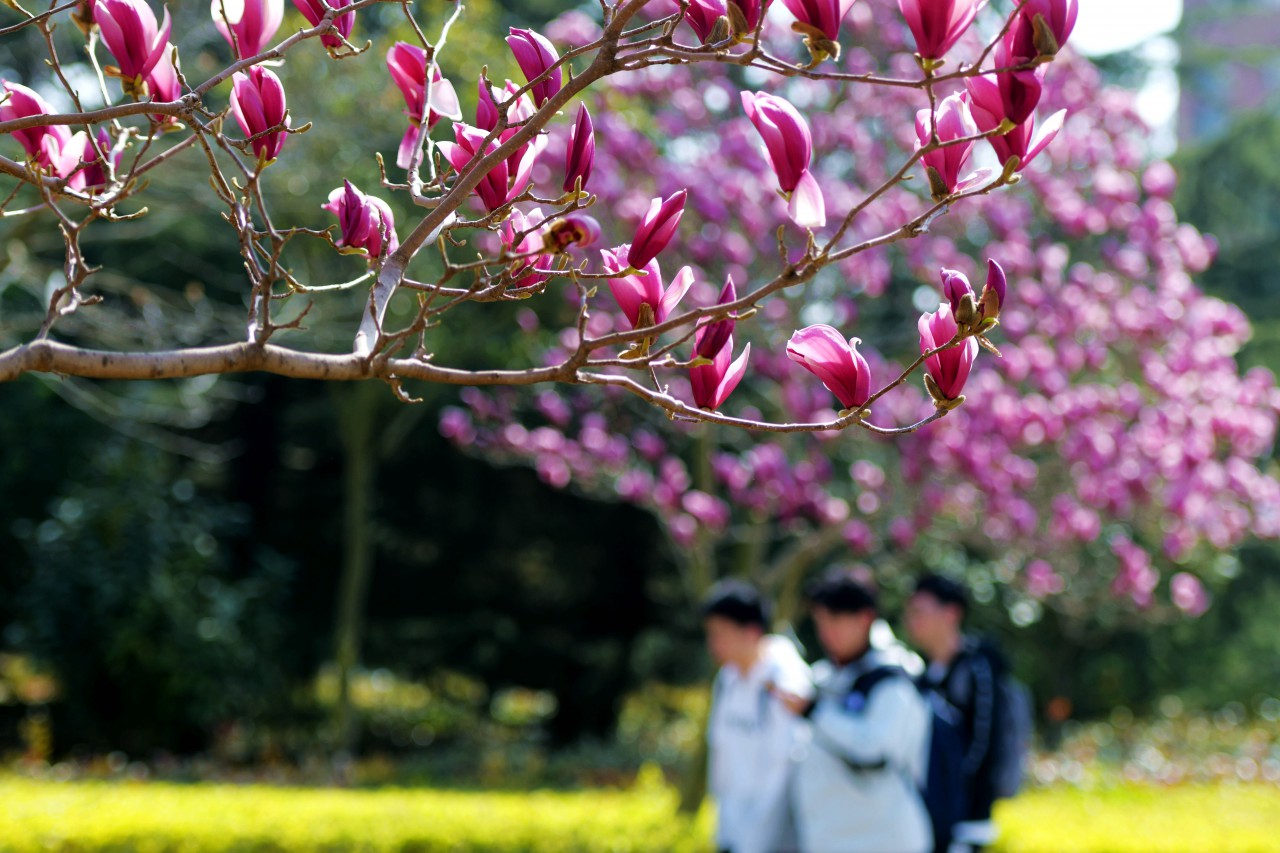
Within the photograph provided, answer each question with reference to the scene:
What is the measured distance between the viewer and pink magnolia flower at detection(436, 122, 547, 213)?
4.47 feet

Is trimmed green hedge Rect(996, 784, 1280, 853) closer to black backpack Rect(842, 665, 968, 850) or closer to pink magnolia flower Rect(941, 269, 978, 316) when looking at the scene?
black backpack Rect(842, 665, 968, 850)

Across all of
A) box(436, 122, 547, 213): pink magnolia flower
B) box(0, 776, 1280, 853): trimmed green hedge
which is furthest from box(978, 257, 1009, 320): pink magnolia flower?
box(0, 776, 1280, 853): trimmed green hedge

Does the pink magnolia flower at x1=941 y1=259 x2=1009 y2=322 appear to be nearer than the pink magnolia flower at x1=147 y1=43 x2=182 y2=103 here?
Yes

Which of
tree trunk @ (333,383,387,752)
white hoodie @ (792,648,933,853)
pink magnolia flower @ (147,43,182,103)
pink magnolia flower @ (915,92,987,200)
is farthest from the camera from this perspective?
tree trunk @ (333,383,387,752)

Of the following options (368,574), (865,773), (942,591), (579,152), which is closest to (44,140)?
(579,152)

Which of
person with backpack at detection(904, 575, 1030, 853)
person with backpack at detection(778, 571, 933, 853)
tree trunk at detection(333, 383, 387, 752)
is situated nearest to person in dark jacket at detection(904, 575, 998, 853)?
person with backpack at detection(904, 575, 1030, 853)

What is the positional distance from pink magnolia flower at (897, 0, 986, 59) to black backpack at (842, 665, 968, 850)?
243cm

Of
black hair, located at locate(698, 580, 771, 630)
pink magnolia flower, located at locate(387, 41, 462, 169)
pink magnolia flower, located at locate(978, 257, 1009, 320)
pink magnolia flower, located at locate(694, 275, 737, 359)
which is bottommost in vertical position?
black hair, located at locate(698, 580, 771, 630)

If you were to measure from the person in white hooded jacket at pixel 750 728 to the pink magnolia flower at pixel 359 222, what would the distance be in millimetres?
2390

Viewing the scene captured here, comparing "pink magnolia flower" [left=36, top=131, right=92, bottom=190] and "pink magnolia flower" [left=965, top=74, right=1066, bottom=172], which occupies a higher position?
"pink magnolia flower" [left=36, top=131, right=92, bottom=190]

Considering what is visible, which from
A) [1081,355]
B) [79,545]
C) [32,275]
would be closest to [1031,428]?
[1081,355]

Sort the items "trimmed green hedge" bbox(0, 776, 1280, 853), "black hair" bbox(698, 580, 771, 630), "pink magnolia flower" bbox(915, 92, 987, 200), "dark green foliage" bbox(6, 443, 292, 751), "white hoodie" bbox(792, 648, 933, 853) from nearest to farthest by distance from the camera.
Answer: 1. "pink magnolia flower" bbox(915, 92, 987, 200)
2. "white hoodie" bbox(792, 648, 933, 853)
3. "black hair" bbox(698, 580, 771, 630)
4. "trimmed green hedge" bbox(0, 776, 1280, 853)
5. "dark green foliage" bbox(6, 443, 292, 751)

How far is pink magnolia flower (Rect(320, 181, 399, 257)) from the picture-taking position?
1.37 meters

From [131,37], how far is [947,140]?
0.83 metres
